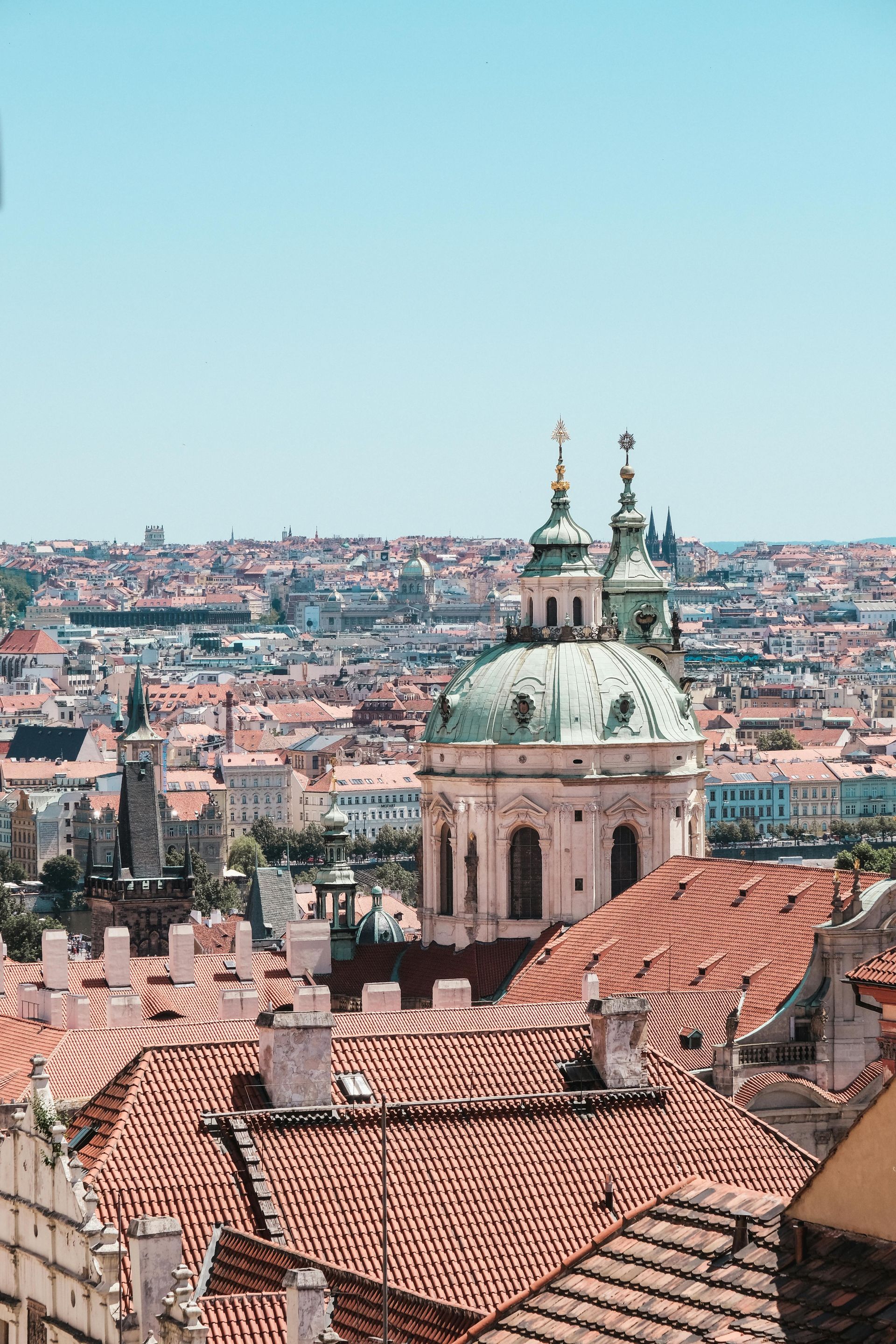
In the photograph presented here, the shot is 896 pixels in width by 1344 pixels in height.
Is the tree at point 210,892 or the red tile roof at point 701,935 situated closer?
the red tile roof at point 701,935

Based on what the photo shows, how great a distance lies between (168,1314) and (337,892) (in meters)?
44.9

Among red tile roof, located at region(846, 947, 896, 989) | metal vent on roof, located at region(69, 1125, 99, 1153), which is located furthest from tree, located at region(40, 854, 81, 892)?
red tile roof, located at region(846, 947, 896, 989)

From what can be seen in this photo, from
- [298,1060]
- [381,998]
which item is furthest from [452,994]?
[298,1060]

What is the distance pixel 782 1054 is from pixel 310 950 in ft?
67.1

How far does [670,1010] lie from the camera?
4691cm

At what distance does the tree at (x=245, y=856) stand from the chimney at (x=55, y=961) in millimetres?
87379

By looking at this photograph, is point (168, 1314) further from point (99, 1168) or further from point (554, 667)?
point (554, 667)

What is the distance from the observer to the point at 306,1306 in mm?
20656

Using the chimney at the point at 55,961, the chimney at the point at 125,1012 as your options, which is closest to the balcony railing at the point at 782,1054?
the chimney at the point at 125,1012

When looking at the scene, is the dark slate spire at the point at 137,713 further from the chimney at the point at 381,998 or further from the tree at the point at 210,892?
the chimney at the point at 381,998

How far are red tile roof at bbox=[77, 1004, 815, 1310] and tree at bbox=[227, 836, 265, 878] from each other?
399 feet

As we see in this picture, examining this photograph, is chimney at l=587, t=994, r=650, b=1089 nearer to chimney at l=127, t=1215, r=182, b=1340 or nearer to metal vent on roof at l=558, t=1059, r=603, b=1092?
metal vent on roof at l=558, t=1059, r=603, b=1092

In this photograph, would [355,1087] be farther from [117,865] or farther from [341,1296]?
[117,865]

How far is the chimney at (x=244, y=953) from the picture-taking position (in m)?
63.4
